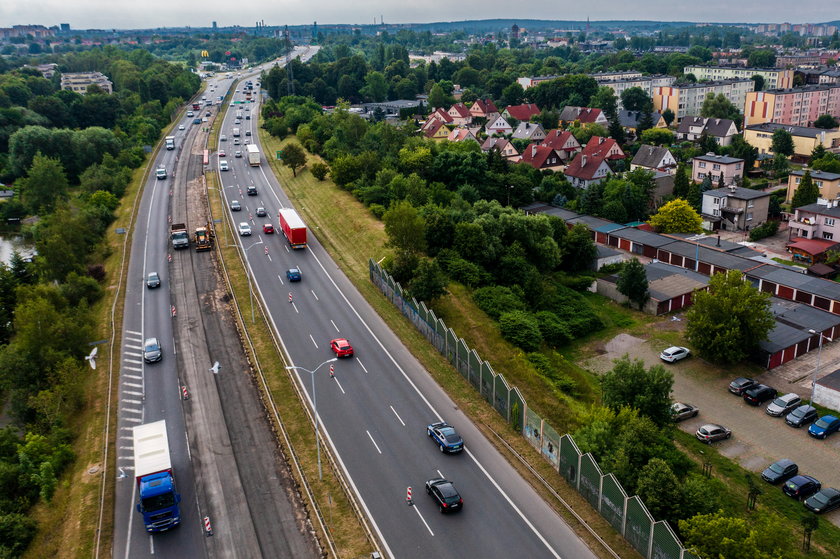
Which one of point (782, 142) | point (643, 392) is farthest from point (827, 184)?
point (643, 392)

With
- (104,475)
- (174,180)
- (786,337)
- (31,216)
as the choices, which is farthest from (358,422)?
(31,216)

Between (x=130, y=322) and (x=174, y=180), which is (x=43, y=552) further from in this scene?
(x=174, y=180)

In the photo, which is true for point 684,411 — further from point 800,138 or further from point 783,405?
point 800,138

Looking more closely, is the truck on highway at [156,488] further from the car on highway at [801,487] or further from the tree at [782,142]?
the tree at [782,142]

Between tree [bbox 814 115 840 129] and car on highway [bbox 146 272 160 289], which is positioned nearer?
car on highway [bbox 146 272 160 289]

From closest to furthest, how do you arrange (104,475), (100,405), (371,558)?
1. (371,558)
2. (104,475)
3. (100,405)

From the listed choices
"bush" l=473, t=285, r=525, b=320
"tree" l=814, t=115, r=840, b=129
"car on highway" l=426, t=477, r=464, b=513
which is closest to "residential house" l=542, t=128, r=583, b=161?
"tree" l=814, t=115, r=840, b=129

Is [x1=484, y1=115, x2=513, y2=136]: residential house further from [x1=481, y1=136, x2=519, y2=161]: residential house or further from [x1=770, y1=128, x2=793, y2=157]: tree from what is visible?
[x1=770, y1=128, x2=793, y2=157]: tree
